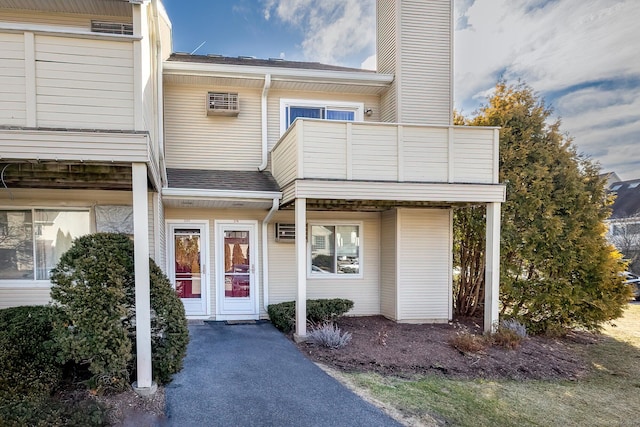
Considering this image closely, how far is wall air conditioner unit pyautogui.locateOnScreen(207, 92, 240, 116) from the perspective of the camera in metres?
7.82

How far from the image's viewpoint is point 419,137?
21.9 feet

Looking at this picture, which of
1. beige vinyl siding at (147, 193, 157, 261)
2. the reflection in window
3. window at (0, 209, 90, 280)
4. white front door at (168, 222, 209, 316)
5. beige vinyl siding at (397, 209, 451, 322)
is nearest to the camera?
beige vinyl siding at (147, 193, 157, 261)

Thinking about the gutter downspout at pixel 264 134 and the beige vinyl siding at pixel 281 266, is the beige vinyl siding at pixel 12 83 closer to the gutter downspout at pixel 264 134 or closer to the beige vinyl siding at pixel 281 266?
the gutter downspout at pixel 264 134

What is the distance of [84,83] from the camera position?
12.0ft

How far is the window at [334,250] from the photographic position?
8445 mm

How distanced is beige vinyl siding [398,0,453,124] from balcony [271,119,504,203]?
149 centimetres

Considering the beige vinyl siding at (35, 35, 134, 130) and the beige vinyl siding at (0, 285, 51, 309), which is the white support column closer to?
the beige vinyl siding at (35, 35, 134, 130)

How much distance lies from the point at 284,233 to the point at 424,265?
3398mm

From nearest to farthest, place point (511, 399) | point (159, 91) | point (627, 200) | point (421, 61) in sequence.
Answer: point (511, 399) < point (159, 91) < point (421, 61) < point (627, 200)

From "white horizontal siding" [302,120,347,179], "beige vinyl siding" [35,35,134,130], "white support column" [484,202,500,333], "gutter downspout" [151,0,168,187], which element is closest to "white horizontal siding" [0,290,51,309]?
"gutter downspout" [151,0,168,187]

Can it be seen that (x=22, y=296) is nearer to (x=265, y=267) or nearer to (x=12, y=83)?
(x=12, y=83)

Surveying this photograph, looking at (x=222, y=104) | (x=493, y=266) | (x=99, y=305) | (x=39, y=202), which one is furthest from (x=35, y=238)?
(x=493, y=266)

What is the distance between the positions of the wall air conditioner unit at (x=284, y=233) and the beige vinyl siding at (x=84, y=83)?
470 cm

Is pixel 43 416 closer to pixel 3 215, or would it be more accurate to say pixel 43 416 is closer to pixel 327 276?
pixel 3 215
